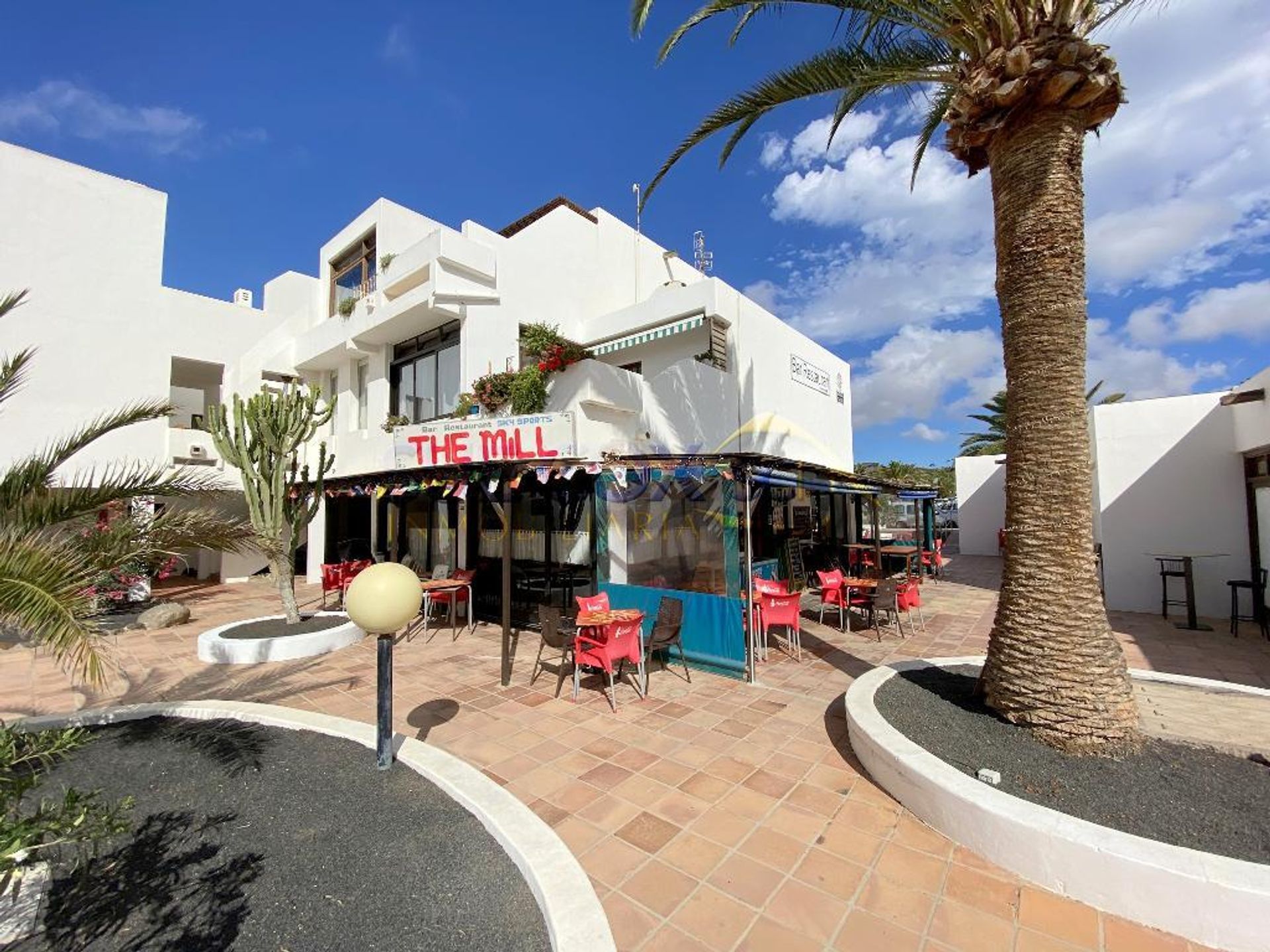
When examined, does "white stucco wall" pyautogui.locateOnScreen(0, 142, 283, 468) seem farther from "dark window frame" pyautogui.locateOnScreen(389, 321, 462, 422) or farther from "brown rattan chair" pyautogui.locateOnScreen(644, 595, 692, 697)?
"brown rattan chair" pyautogui.locateOnScreen(644, 595, 692, 697)

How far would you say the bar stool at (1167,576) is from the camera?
9898 mm

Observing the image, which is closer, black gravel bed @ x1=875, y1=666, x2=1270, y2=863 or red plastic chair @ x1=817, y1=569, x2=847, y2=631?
black gravel bed @ x1=875, y1=666, x2=1270, y2=863

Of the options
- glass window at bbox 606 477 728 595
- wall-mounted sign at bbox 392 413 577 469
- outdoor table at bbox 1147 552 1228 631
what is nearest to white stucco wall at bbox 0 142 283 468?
wall-mounted sign at bbox 392 413 577 469

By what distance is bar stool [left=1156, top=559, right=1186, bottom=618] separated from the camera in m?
9.90

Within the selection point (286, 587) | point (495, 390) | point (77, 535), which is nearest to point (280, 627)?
point (286, 587)

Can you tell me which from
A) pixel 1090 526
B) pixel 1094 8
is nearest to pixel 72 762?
pixel 1090 526

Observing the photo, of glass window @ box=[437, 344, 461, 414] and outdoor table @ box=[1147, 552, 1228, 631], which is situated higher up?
glass window @ box=[437, 344, 461, 414]

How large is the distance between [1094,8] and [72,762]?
412 inches

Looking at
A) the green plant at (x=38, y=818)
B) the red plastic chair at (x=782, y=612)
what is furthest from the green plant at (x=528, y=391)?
the green plant at (x=38, y=818)

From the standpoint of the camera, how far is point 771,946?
2.70 m

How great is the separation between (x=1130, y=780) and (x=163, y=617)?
592 inches

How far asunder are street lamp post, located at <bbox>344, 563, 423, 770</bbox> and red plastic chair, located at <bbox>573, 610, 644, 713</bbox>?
→ 2372 millimetres

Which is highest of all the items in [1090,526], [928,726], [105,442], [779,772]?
[105,442]

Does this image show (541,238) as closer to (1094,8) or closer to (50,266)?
(1094,8)
